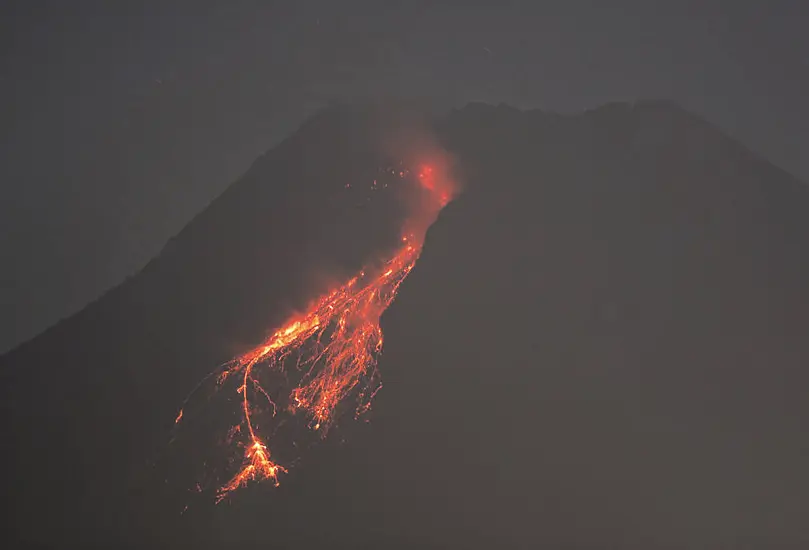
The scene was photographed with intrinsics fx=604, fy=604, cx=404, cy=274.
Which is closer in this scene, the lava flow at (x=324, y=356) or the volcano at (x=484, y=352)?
the volcano at (x=484, y=352)

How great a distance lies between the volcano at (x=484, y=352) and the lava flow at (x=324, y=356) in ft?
0.36

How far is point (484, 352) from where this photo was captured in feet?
16.5

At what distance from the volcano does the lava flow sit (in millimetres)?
110

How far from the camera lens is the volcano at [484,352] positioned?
3.99 metres

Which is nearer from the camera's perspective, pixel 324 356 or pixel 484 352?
pixel 324 356

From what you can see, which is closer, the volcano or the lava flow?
the volcano

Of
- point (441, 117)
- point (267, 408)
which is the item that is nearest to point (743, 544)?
point (267, 408)

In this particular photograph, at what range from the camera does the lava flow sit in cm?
415

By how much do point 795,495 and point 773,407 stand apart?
66cm

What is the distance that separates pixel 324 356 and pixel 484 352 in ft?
4.68

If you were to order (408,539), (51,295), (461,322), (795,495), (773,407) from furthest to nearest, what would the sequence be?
1. (461,322)
2. (773,407)
3. (795,495)
4. (408,539)
5. (51,295)

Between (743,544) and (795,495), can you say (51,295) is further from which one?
(795,495)

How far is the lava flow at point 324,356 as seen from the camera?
4148mm

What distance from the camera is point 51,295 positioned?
384cm
